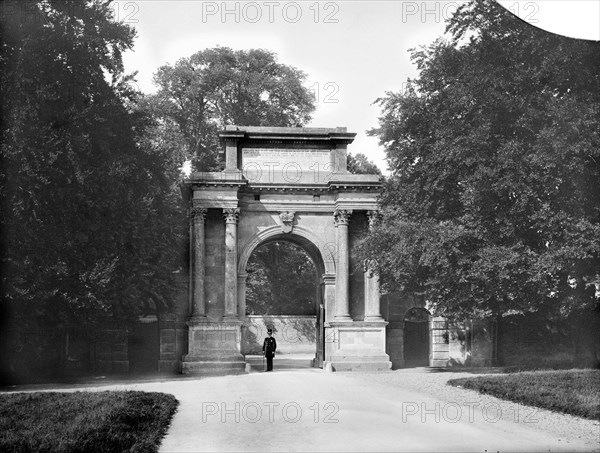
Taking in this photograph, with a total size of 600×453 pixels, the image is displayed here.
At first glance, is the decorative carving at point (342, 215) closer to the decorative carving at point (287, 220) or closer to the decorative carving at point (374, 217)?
the decorative carving at point (374, 217)

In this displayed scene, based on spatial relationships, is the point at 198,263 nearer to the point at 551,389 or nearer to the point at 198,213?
the point at 198,213

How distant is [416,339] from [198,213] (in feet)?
35.5

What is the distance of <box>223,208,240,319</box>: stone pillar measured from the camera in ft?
88.2

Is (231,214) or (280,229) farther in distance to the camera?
(280,229)

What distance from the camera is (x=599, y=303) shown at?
74.6ft

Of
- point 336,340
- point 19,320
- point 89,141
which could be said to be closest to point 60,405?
point 19,320

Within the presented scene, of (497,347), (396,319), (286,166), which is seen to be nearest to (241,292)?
(286,166)

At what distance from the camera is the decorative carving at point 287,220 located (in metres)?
27.5

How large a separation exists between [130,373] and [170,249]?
14.4 ft

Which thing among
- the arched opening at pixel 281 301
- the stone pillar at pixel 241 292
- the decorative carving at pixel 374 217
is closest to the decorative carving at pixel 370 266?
the decorative carving at pixel 374 217

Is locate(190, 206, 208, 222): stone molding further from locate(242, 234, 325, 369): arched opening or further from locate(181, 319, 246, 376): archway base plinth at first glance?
locate(242, 234, 325, 369): arched opening

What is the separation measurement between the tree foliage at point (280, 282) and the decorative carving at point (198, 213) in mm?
20362

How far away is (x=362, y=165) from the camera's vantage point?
164ft

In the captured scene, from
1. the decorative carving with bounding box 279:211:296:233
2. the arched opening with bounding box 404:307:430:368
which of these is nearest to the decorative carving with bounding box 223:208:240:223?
the decorative carving with bounding box 279:211:296:233
